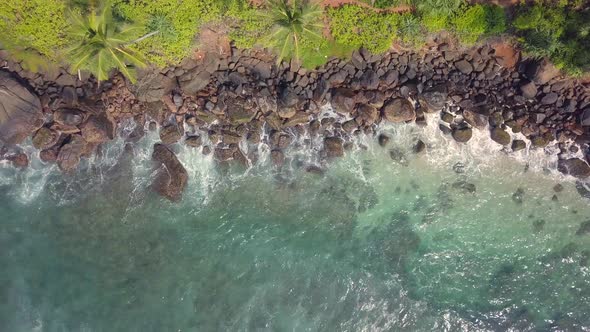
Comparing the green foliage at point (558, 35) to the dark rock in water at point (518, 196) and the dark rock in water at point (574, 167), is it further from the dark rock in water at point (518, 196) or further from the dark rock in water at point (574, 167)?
the dark rock in water at point (518, 196)

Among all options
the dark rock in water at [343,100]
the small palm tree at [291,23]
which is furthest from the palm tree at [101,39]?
the dark rock in water at [343,100]

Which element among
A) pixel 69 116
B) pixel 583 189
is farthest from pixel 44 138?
pixel 583 189

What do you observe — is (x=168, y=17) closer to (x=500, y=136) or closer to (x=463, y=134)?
(x=463, y=134)

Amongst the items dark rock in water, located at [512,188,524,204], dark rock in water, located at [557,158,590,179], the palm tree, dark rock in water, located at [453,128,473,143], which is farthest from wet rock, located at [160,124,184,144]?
dark rock in water, located at [557,158,590,179]

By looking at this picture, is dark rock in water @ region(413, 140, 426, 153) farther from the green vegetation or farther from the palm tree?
the palm tree

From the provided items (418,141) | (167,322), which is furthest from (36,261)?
(418,141)

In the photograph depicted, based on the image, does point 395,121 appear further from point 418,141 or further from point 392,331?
point 392,331
